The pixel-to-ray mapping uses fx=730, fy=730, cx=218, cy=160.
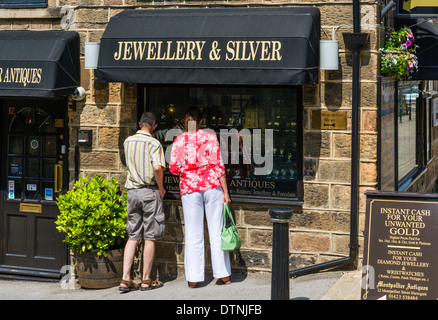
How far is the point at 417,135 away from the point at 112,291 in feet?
18.7

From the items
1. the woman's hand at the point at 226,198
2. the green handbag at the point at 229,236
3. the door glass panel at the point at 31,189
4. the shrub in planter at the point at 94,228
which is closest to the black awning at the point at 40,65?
the shrub in planter at the point at 94,228

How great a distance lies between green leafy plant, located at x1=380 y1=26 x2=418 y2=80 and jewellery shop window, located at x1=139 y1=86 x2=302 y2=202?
101 centimetres

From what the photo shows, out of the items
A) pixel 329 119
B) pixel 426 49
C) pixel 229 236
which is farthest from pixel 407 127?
pixel 229 236

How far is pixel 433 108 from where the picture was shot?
12.5m

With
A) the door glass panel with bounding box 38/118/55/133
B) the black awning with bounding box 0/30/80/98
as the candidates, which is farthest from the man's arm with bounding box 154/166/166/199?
the door glass panel with bounding box 38/118/55/133

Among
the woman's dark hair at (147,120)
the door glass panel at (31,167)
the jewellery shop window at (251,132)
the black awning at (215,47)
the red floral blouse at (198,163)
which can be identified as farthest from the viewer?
the door glass panel at (31,167)

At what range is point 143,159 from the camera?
303 inches

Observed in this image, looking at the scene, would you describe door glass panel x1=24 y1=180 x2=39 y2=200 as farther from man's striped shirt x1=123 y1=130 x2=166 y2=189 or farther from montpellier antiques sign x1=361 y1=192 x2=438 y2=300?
montpellier antiques sign x1=361 y1=192 x2=438 y2=300

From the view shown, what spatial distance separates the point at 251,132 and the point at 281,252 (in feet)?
7.98

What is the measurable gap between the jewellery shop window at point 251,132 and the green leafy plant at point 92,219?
0.70 metres

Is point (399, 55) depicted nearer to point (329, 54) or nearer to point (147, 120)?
point (329, 54)

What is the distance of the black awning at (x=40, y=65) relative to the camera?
26.2ft

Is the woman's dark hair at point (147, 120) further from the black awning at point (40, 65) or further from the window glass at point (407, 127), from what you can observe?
the window glass at point (407, 127)

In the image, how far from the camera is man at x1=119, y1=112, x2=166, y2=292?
768 centimetres
